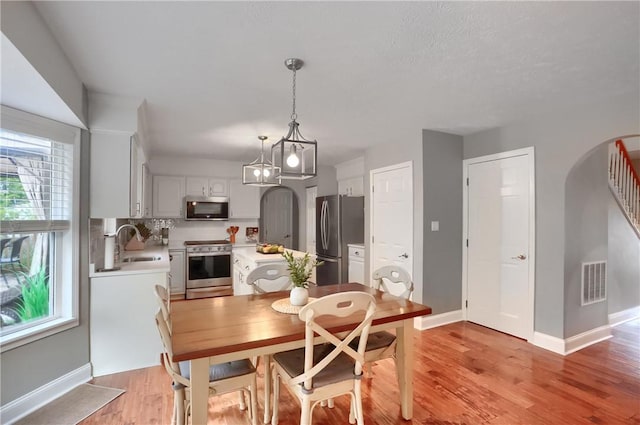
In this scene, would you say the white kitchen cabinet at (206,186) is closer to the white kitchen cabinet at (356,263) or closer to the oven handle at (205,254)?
the oven handle at (205,254)

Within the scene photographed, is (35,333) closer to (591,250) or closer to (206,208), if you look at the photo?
(206,208)

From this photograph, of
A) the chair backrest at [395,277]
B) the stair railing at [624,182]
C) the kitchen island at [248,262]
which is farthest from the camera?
the stair railing at [624,182]

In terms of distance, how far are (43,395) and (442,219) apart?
13.0 feet

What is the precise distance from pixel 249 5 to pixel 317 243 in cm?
439

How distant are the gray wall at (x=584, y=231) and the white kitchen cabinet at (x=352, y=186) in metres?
3.15

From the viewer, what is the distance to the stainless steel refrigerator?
512 cm

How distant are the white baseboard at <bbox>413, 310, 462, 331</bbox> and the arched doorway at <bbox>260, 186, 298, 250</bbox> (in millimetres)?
3704

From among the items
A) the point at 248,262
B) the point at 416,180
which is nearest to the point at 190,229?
the point at 248,262

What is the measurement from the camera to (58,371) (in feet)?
7.69

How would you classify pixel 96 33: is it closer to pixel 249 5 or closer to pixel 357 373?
pixel 249 5

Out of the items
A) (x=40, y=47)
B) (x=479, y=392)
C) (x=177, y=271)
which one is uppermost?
(x=40, y=47)

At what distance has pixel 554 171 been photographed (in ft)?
10.4

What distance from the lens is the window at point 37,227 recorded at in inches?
81.5

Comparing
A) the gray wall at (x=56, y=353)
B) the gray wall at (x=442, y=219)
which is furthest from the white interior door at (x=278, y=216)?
the gray wall at (x=56, y=353)
